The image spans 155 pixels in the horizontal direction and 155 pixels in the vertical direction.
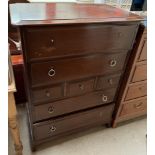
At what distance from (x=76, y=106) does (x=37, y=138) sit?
15.6 inches

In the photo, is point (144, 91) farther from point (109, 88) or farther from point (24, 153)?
point (24, 153)

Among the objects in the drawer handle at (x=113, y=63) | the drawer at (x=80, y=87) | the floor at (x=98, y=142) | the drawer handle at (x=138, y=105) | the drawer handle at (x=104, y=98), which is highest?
the drawer handle at (x=113, y=63)

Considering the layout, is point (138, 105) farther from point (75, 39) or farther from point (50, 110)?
point (75, 39)

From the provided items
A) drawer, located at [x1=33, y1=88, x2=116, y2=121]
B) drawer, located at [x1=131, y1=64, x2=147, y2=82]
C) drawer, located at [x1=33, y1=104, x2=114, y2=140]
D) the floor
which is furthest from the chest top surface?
the floor

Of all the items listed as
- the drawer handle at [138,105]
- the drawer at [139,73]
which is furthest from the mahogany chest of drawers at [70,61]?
the drawer handle at [138,105]

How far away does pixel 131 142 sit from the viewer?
1655mm

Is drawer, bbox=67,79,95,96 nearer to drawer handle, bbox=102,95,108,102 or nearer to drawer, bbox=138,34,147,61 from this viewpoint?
drawer handle, bbox=102,95,108,102

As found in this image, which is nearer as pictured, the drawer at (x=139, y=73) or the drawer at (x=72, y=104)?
the drawer at (x=72, y=104)

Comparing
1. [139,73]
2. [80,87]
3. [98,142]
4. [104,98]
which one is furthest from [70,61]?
[98,142]

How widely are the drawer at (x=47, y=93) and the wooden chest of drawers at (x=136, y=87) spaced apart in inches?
22.7

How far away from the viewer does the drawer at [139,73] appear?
1.42 meters

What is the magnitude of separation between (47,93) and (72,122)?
0.41 metres

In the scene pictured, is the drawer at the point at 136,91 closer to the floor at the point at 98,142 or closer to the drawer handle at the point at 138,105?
the drawer handle at the point at 138,105

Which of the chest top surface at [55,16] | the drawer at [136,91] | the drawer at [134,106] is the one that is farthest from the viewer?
the drawer at [134,106]
